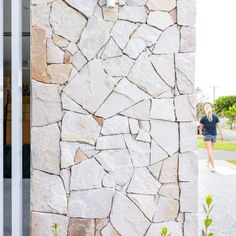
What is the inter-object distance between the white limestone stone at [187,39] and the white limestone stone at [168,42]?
0.05 meters

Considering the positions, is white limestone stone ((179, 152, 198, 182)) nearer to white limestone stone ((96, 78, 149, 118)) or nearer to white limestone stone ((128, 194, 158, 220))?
white limestone stone ((128, 194, 158, 220))

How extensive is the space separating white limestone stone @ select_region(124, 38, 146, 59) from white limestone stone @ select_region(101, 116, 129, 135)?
1.55 ft

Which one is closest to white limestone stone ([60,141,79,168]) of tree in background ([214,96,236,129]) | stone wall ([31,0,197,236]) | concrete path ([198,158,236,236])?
stone wall ([31,0,197,236])

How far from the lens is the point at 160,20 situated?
2369mm

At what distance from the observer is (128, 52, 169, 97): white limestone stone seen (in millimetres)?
2359

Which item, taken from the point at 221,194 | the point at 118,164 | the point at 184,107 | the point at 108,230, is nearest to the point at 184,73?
the point at 184,107

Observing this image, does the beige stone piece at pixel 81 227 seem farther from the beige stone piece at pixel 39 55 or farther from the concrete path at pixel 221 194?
the concrete path at pixel 221 194

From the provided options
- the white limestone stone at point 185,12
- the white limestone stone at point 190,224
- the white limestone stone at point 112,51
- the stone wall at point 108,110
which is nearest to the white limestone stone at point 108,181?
the stone wall at point 108,110

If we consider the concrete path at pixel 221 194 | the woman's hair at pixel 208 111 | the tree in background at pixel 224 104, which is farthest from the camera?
the tree in background at pixel 224 104

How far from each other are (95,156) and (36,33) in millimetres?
1010

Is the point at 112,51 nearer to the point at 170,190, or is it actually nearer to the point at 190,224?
the point at 170,190

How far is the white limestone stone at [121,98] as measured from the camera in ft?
7.73

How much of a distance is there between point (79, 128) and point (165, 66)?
79 cm

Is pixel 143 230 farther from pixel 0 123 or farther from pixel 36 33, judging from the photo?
pixel 36 33
